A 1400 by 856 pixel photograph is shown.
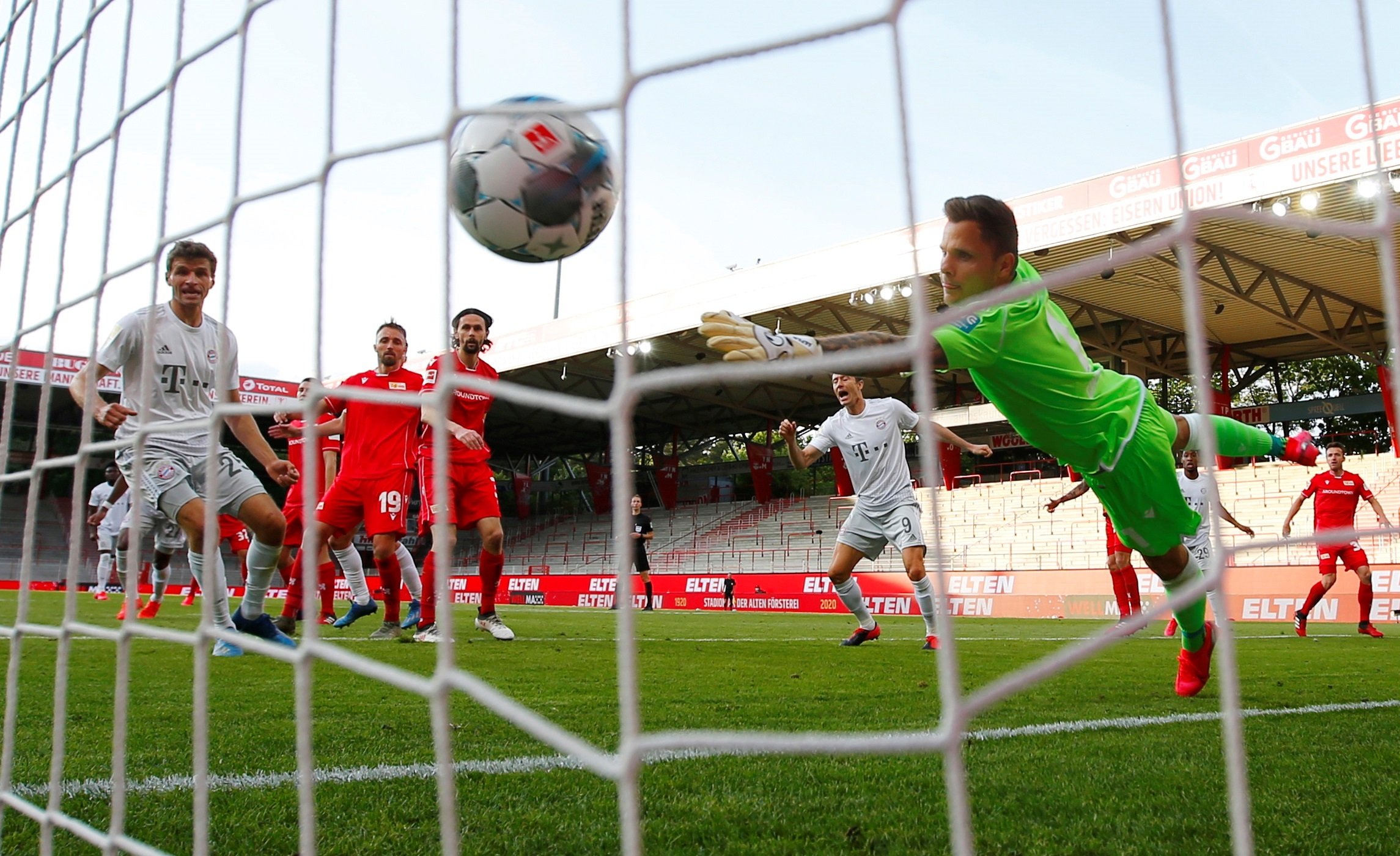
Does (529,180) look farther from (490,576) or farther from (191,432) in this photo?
(490,576)

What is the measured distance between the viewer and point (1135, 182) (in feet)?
44.1

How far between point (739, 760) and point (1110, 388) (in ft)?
5.23

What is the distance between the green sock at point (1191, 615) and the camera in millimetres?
3496

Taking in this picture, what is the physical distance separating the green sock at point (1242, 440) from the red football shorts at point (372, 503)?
13.7 feet

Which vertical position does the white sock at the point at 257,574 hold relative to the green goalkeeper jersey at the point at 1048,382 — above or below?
below

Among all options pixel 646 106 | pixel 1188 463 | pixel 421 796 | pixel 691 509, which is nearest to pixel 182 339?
pixel 421 796

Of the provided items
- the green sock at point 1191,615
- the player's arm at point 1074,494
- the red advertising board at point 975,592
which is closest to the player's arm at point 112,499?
the player's arm at point 1074,494

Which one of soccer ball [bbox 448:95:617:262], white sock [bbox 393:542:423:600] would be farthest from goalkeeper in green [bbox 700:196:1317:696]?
white sock [bbox 393:542:423:600]

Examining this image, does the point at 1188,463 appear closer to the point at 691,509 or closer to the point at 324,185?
the point at 324,185

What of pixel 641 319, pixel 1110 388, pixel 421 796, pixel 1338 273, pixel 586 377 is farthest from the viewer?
pixel 586 377

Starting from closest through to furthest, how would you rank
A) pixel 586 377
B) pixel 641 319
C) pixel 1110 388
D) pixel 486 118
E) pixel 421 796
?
1. pixel 421 796
2. pixel 486 118
3. pixel 1110 388
4. pixel 641 319
5. pixel 586 377

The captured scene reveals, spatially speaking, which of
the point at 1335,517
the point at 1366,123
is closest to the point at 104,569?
the point at 1335,517

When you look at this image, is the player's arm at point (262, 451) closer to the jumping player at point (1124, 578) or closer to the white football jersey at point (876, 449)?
the white football jersey at point (876, 449)

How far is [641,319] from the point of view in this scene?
19141mm
